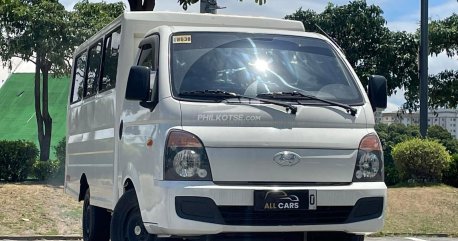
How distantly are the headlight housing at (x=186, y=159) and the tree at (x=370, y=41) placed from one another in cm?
→ 1843

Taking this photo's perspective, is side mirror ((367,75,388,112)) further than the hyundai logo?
Yes

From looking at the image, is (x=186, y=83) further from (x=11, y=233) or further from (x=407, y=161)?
(x=407, y=161)

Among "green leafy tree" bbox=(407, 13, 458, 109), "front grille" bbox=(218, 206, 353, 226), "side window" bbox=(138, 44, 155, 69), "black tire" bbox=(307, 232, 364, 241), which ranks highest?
"green leafy tree" bbox=(407, 13, 458, 109)

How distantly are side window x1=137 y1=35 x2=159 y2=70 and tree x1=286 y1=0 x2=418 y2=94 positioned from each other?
57.2ft

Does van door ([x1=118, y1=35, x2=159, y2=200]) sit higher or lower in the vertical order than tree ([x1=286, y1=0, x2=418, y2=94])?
lower

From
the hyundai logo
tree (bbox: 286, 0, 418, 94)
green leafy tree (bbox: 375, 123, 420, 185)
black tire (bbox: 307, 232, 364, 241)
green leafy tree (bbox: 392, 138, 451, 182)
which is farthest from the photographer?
tree (bbox: 286, 0, 418, 94)

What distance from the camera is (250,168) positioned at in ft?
18.5

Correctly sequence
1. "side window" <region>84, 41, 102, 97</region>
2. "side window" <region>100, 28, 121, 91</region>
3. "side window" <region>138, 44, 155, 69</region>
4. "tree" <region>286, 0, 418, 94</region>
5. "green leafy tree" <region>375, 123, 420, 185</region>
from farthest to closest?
"tree" <region>286, 0, 418, 94</region>, "green leafy tree" <region>375, 123, 420, 185</region>, "side window" <region>84, 41, 102, 97</region>, "side window" <region>100, 28, 121, 91</region>, "side window" <region>138, 44, 155, 69</region>

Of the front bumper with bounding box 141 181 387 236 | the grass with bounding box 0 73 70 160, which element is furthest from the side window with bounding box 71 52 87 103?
the grass with bounding box 0 73 70 160

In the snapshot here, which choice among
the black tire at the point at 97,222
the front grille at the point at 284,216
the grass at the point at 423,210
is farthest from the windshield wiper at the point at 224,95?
the grass at the point at 423,210

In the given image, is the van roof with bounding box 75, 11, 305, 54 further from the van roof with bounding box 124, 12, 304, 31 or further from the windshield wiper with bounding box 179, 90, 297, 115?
the windshield wiper with bounding box 179, 90, 297, 115

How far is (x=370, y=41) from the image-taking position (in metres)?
24.4

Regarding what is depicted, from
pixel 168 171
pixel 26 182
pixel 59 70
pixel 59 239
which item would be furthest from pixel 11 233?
pixel 59 70

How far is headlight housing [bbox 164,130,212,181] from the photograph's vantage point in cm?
556
